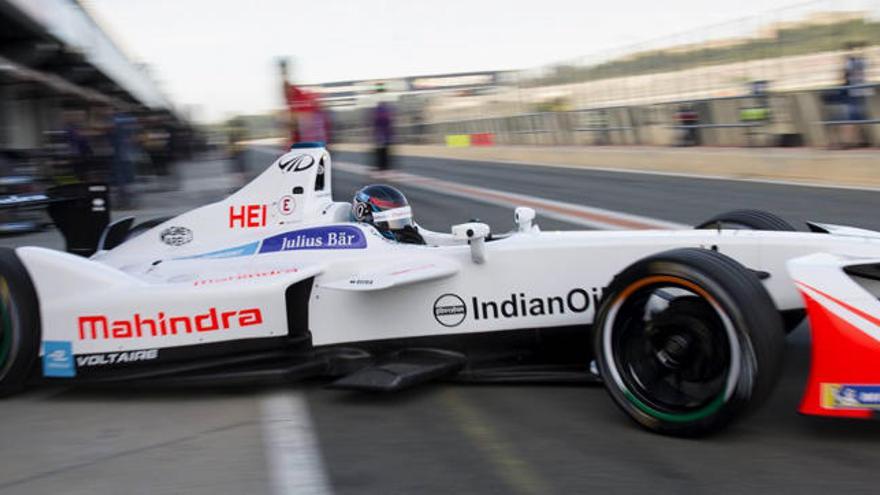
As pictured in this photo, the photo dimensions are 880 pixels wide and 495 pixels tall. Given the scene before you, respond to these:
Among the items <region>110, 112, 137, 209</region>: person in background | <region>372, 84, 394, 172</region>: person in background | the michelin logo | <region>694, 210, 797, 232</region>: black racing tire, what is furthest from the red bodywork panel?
<region>110, 112, 137, 209</region>: person in background

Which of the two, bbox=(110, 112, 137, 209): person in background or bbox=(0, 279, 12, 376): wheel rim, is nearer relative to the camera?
bbox=(0, 279, 12, 376): wheel rim

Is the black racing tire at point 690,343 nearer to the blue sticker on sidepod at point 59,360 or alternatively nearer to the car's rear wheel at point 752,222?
the car's rear wheel at point 752,222

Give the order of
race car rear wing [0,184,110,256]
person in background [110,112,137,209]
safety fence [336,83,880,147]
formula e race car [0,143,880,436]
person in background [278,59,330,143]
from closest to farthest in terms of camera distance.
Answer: formula e race car [0,143,880,436]
race car rear wing [0,184,110,256]
person in background [278,59,330,143]
safety fence [336,83,880,147]
person in background [110,112,137,209]

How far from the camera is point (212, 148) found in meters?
65.0

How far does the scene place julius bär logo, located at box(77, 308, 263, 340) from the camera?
173 inches

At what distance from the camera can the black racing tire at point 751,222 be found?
4578mm

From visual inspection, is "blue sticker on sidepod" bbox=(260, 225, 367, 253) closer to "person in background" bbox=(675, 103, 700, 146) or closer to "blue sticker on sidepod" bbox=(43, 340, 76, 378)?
"blue sticker on sidepod" bbox=(43, 340, 76, 378)

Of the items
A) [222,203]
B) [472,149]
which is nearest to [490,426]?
[222,203]

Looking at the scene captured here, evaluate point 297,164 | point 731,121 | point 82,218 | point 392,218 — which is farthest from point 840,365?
point 731,121

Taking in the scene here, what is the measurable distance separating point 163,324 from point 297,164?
4.76ft

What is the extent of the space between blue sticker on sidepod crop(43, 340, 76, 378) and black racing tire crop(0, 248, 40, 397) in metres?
0.07

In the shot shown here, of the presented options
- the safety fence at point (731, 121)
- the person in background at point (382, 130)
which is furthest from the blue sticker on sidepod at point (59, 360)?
the safety fence at point (731, 121)

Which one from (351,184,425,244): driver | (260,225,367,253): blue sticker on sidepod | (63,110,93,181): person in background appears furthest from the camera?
(63,110,93,181): person in background

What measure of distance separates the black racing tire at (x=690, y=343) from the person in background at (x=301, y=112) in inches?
324
